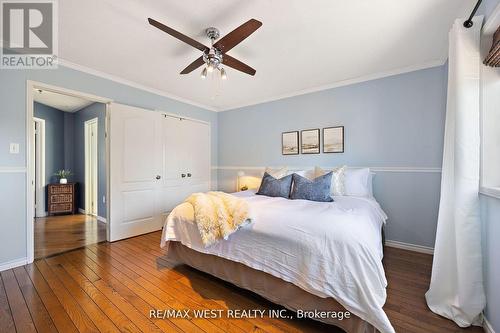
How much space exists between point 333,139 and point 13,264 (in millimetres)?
4384

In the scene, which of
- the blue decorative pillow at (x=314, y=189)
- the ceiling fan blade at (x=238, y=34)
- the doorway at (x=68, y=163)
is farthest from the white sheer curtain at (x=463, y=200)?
the doorway at (x=68, y=163)

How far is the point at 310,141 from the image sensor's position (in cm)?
366

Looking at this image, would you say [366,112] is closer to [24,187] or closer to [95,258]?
[95,258]

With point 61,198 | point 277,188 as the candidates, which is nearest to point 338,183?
point 277,188

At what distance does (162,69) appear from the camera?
2951 millimetres

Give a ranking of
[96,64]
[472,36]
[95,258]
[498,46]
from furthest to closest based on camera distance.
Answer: [96,64]
[95,258]
[472,36]
[498,46]

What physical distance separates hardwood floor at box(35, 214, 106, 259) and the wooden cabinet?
0.65ft

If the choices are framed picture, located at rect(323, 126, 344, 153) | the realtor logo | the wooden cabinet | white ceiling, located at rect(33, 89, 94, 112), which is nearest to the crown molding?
the realtor logo

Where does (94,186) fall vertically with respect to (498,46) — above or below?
below

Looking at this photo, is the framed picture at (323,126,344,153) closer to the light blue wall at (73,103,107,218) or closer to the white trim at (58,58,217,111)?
the white trim at (58,58,217,111)

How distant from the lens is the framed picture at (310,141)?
3.60m

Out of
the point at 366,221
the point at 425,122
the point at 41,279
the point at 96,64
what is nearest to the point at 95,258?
the point at 41,279

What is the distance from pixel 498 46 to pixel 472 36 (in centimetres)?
35

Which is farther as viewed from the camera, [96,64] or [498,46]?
[96,64]
